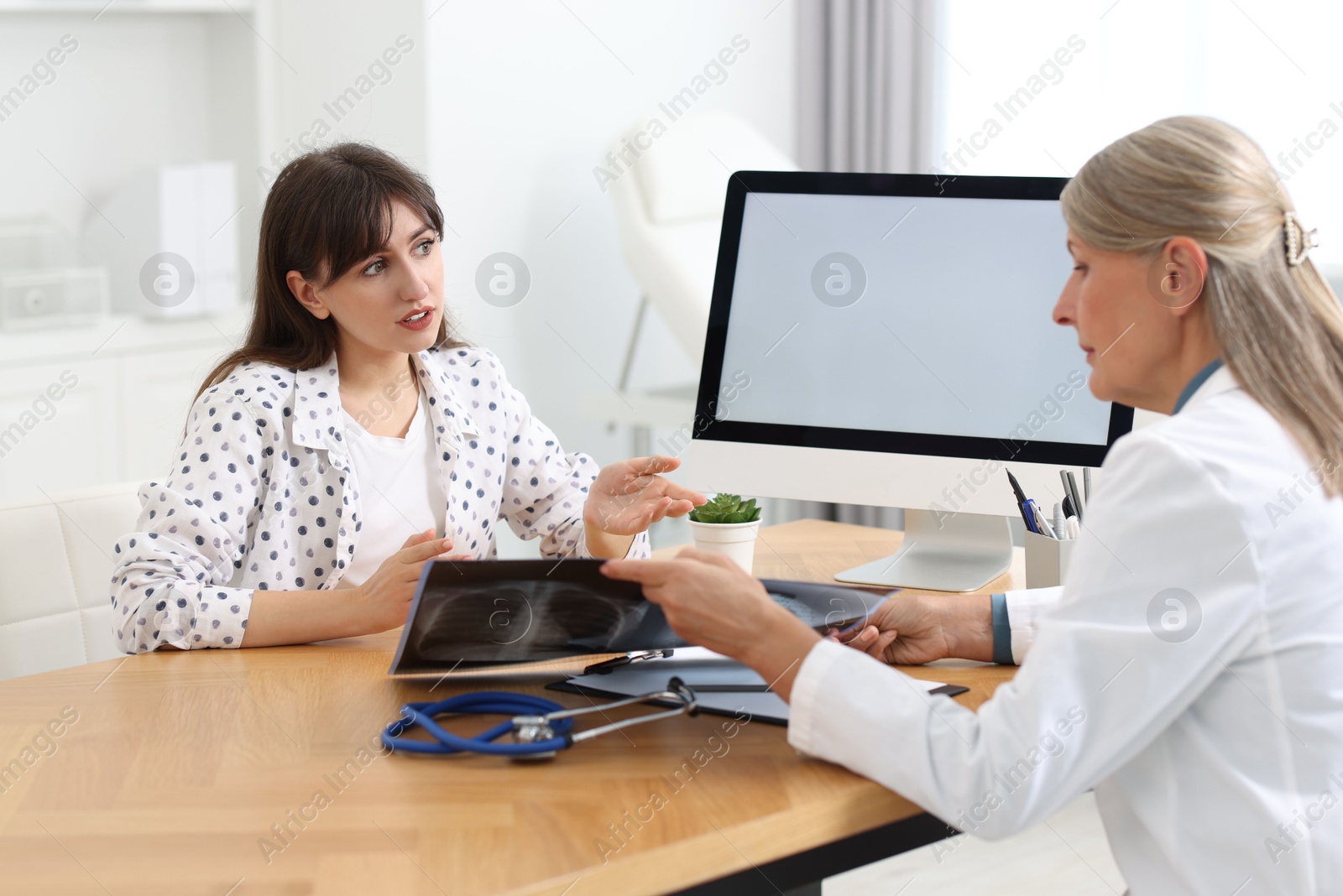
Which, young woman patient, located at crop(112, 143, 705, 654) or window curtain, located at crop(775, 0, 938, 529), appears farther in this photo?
window curtain, located at crop(775, 0, 938, 529)

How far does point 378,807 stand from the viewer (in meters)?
0.89

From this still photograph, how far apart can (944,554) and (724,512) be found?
12.6 inches

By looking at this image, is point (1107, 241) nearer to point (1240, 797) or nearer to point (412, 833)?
point (1240, 797)

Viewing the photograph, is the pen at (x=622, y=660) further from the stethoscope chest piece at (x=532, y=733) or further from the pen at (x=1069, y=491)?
the pen at (x=1069, y=491)

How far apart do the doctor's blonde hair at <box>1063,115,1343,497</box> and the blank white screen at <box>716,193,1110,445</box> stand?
534 millimetres

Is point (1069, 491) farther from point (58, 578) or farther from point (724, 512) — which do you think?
point (58, 578)

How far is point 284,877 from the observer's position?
2.58 ft

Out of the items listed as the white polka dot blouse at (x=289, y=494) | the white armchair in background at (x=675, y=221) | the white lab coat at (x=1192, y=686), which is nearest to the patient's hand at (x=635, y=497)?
the white polka dot blouse at (x=289, y=494)

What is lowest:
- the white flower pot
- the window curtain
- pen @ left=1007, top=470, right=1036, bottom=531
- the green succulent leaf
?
the white flower pot

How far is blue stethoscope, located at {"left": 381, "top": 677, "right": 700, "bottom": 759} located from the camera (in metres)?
0.97

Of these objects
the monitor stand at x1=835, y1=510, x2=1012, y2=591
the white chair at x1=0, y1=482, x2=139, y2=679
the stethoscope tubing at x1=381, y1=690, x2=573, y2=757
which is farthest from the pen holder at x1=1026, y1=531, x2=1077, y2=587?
the white chair at x1=0, y1=482, x2=139, y2=679

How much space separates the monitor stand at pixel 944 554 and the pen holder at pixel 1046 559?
11cm

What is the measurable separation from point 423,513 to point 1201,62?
226 cm

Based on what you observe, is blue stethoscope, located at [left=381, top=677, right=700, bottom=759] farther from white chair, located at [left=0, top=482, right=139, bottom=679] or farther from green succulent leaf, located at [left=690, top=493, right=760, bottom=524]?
white chair, located at [left=0, top=482, right=139, bottom=679]
